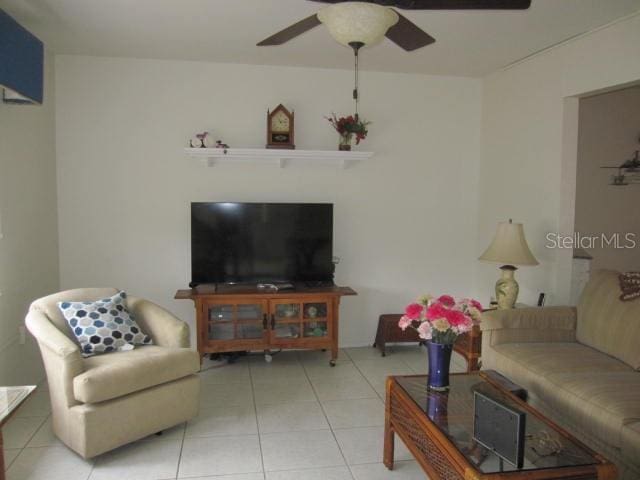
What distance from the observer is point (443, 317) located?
232cm

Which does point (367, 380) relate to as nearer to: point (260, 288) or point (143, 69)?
point (260, 288)

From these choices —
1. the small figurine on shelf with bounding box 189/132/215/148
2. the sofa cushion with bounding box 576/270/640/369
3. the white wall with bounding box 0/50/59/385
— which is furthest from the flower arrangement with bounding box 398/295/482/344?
the white wall with bounding box 0/50/59/385

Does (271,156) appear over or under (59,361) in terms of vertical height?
over

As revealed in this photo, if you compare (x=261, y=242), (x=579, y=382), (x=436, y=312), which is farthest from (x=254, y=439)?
(x=579, y=382)

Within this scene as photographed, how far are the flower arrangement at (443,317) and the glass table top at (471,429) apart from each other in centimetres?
27

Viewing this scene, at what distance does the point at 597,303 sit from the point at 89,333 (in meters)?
3.11

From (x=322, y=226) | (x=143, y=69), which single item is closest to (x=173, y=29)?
(x=143, y=69)

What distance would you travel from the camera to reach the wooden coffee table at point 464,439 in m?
1.76

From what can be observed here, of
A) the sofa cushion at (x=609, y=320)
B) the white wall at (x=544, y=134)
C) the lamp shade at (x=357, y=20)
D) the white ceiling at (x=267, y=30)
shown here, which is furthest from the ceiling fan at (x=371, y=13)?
the sofa cushion at (x=609, y=320)

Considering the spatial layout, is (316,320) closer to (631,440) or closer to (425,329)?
(425,329)

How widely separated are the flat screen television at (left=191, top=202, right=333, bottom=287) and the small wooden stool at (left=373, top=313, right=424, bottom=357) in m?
0.65

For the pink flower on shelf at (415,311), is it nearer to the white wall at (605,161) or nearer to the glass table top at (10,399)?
the glass table top at (10,399)

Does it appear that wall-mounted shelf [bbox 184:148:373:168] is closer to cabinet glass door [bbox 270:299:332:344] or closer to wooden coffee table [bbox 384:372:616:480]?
cabinet glass door [bbox 270:299:332:344]

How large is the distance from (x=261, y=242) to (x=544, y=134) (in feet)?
7.72
